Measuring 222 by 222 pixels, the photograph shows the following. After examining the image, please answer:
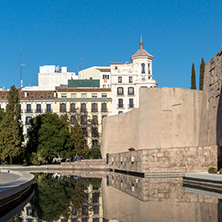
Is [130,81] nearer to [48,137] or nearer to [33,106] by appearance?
[33,106]

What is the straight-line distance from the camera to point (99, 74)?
7894 cm

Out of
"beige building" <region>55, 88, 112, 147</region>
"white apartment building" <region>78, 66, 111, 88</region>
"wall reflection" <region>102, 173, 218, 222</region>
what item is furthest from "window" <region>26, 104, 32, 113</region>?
"wall reflection" <region>102, 173, 218, 222</region>

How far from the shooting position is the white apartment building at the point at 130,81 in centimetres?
6756

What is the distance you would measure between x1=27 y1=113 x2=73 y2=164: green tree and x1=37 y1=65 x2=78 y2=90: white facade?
22605mm

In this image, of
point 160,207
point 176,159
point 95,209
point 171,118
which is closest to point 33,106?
point 171,118

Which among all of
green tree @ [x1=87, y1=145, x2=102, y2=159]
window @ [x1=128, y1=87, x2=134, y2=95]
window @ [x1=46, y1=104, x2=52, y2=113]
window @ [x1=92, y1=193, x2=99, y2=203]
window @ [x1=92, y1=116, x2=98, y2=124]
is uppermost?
window @ [x1=128, y1=87, x2=134, y2=95]

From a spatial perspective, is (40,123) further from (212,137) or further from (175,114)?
(212,137)

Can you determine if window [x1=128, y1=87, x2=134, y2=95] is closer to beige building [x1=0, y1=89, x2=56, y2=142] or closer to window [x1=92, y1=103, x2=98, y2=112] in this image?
window [x1=92, y1=103, x2=98, y2=112]

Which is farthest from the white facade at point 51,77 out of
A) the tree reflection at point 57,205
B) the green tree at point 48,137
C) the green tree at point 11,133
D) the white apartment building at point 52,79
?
the tree reflection at point 57,205

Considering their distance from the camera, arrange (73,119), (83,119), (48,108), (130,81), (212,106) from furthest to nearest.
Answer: (130,81), (48,108), (83,119), (73,119), (212,106)

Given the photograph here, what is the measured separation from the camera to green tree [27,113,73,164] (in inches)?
2148

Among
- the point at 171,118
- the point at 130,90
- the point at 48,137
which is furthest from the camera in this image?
the point at 130,90

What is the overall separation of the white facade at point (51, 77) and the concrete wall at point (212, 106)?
49.9 m

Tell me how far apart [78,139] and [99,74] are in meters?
21.0
